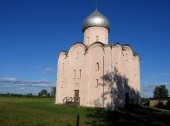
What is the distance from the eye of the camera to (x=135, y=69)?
32.1 metres

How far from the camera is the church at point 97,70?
27266 mm

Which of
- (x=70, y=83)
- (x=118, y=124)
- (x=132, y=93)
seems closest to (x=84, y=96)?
(x=70, y=83)

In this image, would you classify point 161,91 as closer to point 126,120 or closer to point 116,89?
point 116,89

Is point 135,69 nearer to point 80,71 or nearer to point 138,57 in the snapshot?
point 138,57

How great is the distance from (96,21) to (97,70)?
6.80 metres

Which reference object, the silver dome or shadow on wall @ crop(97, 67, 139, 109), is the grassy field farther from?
the silver dome

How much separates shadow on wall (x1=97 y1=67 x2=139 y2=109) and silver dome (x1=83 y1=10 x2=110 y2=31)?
22.1 feet

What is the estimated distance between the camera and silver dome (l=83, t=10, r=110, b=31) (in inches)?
1217

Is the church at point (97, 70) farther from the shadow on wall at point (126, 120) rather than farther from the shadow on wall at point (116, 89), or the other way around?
the shadow on wall at point (126, 120)

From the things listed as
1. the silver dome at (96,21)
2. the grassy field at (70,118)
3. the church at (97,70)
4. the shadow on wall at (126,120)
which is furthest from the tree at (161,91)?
the shadow on wall at (126,120)

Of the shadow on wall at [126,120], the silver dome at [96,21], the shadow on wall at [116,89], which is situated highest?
the silver dome at [96,21]

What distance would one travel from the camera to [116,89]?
89.3 feet

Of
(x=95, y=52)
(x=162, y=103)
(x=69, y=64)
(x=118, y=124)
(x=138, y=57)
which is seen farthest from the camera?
(x=162, y=103)

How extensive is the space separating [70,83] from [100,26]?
822 centimetres
